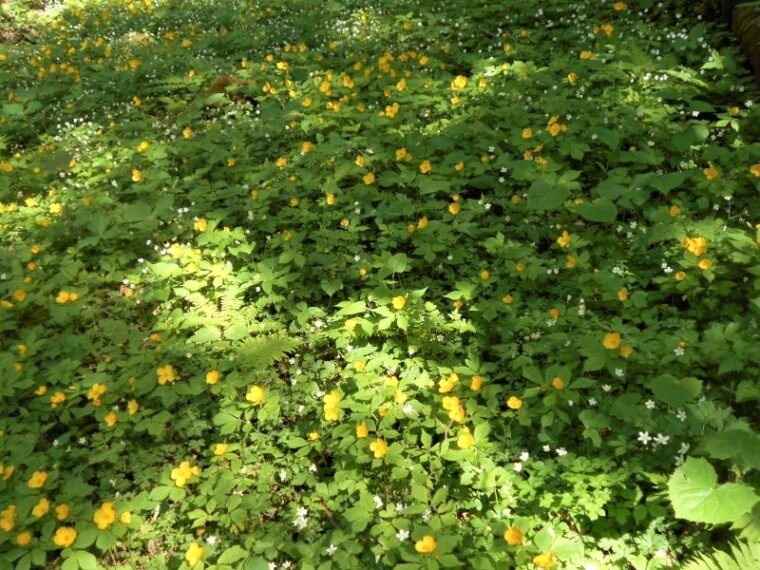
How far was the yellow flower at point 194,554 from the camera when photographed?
2.49 meters

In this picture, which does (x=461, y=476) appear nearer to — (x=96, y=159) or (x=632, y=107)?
(x=632, y=107)

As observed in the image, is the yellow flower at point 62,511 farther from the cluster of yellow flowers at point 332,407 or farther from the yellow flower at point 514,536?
the yellow flower at point 514,536

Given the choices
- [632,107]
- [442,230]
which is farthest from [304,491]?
[632,107]

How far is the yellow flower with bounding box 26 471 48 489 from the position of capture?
286 cm

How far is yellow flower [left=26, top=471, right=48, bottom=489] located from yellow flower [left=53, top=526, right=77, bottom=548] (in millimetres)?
405

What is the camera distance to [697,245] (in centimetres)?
338

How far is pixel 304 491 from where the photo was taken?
2922 millimetres

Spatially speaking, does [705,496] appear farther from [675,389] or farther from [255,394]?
[255,394]

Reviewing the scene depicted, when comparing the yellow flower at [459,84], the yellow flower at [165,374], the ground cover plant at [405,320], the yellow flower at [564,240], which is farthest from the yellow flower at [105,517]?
the yellow flower at [459,84]

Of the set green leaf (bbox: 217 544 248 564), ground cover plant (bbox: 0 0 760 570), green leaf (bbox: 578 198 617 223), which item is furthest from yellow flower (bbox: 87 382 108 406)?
green leaf (bbox: 578 198 617 223)

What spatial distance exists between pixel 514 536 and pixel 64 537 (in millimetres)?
2243

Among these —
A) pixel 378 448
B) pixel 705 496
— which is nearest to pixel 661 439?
pixel 705 496

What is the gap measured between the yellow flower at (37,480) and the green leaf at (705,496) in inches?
128

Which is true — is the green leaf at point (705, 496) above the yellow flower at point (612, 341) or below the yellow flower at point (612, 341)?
above
